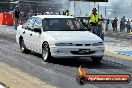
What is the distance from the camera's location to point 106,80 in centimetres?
445

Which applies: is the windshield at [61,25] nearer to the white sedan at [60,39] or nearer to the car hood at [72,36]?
the white sedan at [60,39]

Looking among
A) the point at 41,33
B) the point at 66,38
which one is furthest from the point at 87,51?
the point at 41,33

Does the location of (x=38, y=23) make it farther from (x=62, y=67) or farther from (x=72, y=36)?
(x=62, y=67)

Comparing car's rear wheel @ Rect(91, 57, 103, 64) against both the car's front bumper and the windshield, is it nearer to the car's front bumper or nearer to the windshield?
the car's front bumper

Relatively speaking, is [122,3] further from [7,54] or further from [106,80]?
[106,80]

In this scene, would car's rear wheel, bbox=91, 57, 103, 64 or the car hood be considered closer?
the car hood

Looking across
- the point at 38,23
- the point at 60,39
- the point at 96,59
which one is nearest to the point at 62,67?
the point at 60,39

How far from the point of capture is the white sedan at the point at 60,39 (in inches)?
491

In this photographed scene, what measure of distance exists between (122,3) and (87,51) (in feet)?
136

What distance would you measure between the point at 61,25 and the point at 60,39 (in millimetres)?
1455

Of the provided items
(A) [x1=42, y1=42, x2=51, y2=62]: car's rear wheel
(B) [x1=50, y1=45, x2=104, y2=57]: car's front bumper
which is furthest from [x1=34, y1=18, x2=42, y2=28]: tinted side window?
(B) [x1=50, y1=45, x2=104, y2=57]: car's front bumper

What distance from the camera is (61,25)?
549 inches

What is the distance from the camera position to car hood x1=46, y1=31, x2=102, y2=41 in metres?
12.6

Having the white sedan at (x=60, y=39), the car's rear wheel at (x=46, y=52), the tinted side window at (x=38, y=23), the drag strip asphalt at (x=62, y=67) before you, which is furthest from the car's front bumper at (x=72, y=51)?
the tinted side window at (x=38, y=23)
